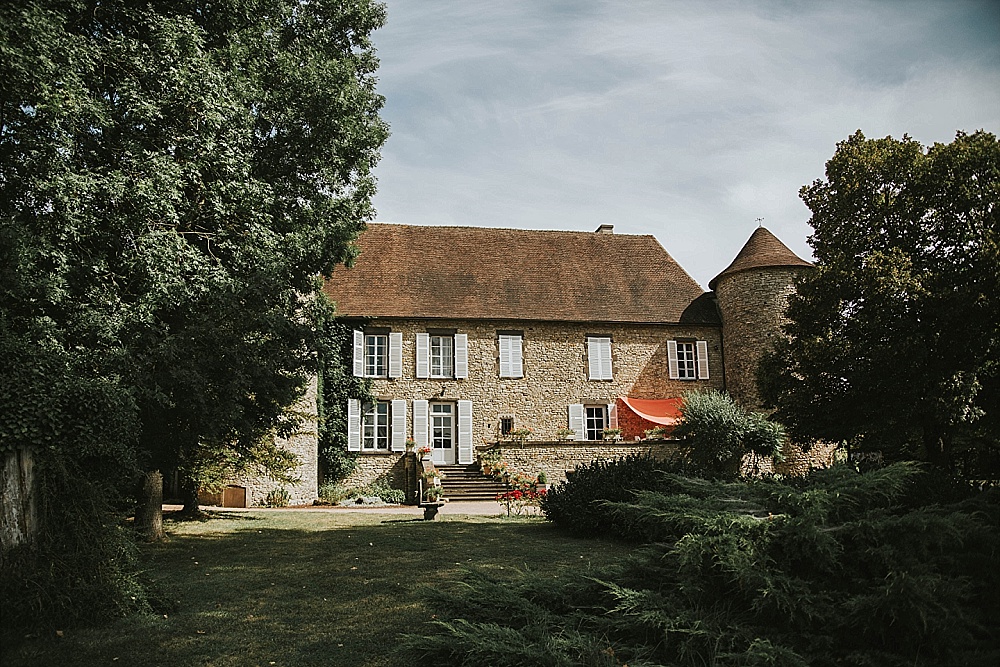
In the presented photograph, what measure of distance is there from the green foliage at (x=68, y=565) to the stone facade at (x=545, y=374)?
58.2ft

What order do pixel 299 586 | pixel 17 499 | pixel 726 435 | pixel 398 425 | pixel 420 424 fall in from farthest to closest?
pixel 420 424 → pixel 398 425 → pixel 726 435 → pixel 299 586 → pixel 17 499

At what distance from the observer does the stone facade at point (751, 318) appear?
989 inches

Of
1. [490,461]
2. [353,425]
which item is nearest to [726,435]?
[490,461]

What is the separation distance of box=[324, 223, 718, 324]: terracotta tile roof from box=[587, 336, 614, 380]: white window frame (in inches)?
32.4

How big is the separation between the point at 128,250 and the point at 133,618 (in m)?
5.38

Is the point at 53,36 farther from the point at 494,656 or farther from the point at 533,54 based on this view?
the point at 494,656

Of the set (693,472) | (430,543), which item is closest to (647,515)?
(430,543)

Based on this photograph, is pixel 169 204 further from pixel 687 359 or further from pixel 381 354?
pixel 687 359

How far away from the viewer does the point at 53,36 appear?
9.20 meters

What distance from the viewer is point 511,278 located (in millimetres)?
26844

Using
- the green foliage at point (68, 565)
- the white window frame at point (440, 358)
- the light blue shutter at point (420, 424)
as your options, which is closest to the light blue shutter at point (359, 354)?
the light blue shutter at point (420, 424)

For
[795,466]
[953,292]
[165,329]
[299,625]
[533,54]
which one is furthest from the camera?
[795,466]

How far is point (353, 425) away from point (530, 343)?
6.61m

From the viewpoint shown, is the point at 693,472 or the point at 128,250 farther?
the point at 693,472
